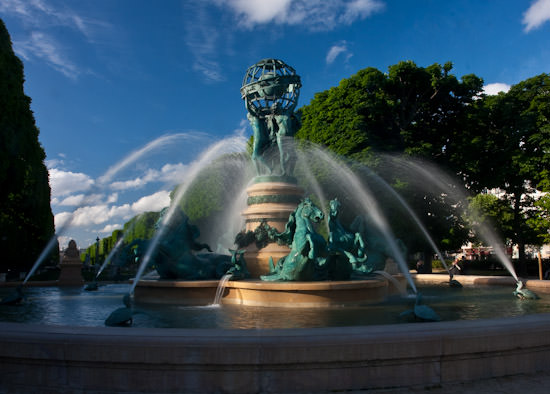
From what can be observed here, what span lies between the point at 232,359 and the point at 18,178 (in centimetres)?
2631

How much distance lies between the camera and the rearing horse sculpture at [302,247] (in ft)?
37.4

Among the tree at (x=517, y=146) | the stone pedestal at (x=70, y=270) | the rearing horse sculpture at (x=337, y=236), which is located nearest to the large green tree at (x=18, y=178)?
the stone pedestal at (x=70, y=270)

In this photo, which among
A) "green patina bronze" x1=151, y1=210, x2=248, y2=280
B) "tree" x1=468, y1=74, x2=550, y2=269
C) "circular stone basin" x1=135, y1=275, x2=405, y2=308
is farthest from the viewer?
"tree" x1=468, y1=74, x2=550, y2=269

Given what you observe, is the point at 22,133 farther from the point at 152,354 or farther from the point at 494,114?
the point at 494,114

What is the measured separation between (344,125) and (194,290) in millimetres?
21168

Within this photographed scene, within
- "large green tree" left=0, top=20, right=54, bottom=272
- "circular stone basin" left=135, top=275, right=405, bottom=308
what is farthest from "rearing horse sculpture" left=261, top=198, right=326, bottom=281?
"large green tree" left=0, top=20, right=54, bottom=272

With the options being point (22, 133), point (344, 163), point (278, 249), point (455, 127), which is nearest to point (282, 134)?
point (278, 249)

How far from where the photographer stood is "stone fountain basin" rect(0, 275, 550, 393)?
14.8ft

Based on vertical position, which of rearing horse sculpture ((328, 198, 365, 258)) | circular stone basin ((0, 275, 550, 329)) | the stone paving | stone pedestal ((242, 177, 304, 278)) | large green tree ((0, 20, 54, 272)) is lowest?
the stone paving

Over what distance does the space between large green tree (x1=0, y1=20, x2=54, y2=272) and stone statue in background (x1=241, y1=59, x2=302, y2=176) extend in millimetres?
14631

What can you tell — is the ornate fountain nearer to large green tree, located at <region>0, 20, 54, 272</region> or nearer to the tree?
large green tree, located at <region>0, 20, 54, 272</region>

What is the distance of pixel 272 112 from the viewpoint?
1814 centimetres

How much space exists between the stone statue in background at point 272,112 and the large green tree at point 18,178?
48.0 feet

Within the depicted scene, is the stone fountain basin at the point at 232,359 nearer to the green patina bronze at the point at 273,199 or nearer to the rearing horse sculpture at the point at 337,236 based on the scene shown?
the rearing horse sculpture at the point at 337,236
